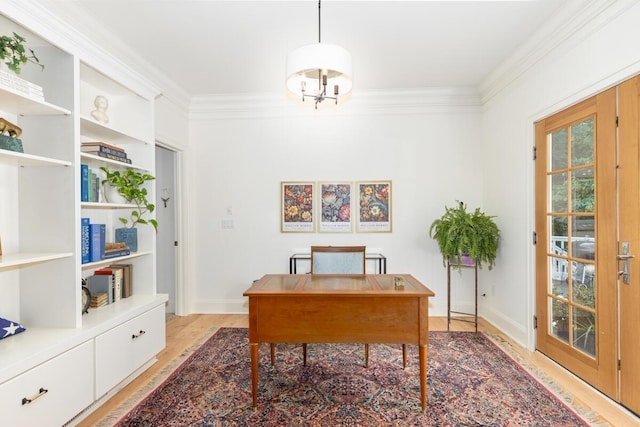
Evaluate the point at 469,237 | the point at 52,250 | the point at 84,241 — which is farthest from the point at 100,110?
the point at 469,237

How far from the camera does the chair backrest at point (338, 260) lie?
2.87 meters

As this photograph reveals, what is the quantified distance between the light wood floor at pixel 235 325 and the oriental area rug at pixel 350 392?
0.17 meters

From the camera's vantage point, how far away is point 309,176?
407 cm

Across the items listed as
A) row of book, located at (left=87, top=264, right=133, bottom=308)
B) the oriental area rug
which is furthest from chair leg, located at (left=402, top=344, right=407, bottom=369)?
row of book, located at (left=87, top=264, right=133, bottom=308)

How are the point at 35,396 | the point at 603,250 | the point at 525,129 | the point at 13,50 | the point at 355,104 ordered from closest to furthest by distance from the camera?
the point at 35,396 → the point at 13,50 → the point at 603,250 → the point at 525,129 → the point at 355,104

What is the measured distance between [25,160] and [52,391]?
1327mm

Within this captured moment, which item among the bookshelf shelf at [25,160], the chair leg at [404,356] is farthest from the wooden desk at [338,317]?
the bookshelf shelf at [25,160]

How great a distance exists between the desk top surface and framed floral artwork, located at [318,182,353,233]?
1.52 metres

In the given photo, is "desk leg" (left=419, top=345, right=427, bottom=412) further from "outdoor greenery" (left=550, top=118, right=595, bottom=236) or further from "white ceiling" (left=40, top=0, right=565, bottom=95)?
"white ceiling" (left=40, top=0, right=565, bottom=95)

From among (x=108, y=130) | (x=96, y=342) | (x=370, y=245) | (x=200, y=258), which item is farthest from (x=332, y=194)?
(x=96, y=342)

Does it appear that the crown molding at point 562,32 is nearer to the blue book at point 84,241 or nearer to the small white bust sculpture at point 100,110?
the small white bust sculpture at point 100,110

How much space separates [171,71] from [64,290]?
95.4 inches

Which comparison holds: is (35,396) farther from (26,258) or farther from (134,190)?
(134,190)

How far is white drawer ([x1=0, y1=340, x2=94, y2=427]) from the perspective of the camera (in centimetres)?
152
